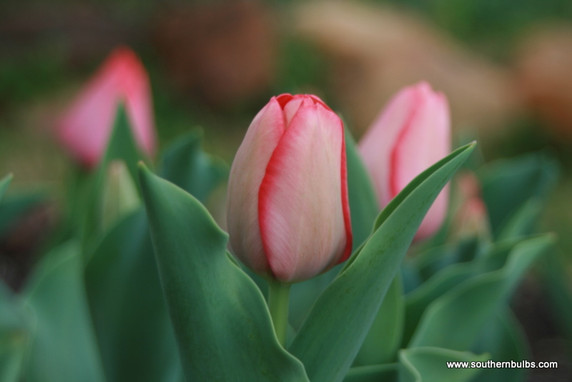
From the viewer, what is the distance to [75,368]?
59cm

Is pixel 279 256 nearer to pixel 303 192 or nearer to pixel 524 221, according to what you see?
pixel 303 192

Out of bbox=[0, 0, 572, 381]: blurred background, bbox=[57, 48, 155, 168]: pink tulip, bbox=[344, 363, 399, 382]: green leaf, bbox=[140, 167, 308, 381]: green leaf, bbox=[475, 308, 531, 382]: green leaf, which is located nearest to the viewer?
bbox=[140, 167, 308, 381]: green leaf

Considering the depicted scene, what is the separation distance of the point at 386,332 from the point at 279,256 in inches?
5.6

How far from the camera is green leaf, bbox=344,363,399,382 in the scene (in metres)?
0.50

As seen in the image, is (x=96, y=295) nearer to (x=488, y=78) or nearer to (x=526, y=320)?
(x=526, y=320)

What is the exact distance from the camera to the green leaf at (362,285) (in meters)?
0.40

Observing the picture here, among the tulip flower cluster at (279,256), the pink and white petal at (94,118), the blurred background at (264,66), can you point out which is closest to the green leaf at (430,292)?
the tulip flower cluster at (279,256)

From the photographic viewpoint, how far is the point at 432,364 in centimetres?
46

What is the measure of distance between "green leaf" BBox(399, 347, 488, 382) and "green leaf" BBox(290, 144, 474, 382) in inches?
1.5

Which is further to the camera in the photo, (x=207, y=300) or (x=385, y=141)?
(x=385, y=141)

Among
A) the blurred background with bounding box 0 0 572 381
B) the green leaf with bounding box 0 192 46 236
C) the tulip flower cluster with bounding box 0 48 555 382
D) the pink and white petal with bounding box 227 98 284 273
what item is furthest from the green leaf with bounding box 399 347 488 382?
the blurred background with bounding box 0 0 572 381

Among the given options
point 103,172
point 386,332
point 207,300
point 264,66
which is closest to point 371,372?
point 386,332

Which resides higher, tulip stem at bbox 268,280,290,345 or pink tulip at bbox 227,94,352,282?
pink tulip at bbox 227,94,352,282

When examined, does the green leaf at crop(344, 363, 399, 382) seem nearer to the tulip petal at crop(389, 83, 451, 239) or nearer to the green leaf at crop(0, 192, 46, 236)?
the tulip petal at crop(389, 83, 451, 239)
